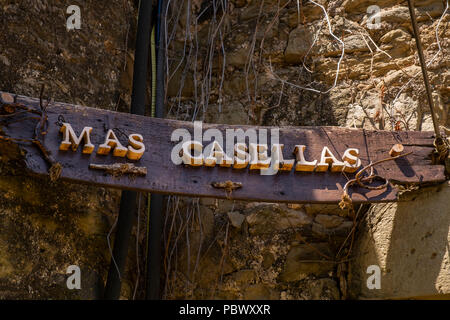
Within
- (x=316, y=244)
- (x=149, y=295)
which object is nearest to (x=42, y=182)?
(x=149, y=295)

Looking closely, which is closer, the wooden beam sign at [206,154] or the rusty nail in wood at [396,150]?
the wooden beam sign at [206,154]

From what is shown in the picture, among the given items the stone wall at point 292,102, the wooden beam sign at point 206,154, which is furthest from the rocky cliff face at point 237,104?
the wooden beam sign at point 206,154

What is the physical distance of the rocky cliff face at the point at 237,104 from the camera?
1.94m

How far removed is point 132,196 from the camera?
84.0 inches

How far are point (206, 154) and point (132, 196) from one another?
40 centimetres

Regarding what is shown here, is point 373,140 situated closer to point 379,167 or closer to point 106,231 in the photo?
point 379,167

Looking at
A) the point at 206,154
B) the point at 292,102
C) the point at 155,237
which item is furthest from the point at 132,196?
the point at 292,102

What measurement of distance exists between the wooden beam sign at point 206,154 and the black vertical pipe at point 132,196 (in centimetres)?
34

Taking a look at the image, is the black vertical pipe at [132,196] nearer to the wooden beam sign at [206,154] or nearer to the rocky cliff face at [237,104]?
the rocky cliff face at [237,104]

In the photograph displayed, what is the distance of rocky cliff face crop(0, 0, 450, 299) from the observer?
1.94 m

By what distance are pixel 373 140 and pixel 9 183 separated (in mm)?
1217

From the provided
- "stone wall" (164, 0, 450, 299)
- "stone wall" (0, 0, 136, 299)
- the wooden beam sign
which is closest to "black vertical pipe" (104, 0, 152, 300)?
"stone wall" (0, 0, 136, 299)

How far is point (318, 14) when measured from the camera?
252cm

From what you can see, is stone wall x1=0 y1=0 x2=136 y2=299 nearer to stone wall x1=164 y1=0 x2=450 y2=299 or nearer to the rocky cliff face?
the rocky cliff face
